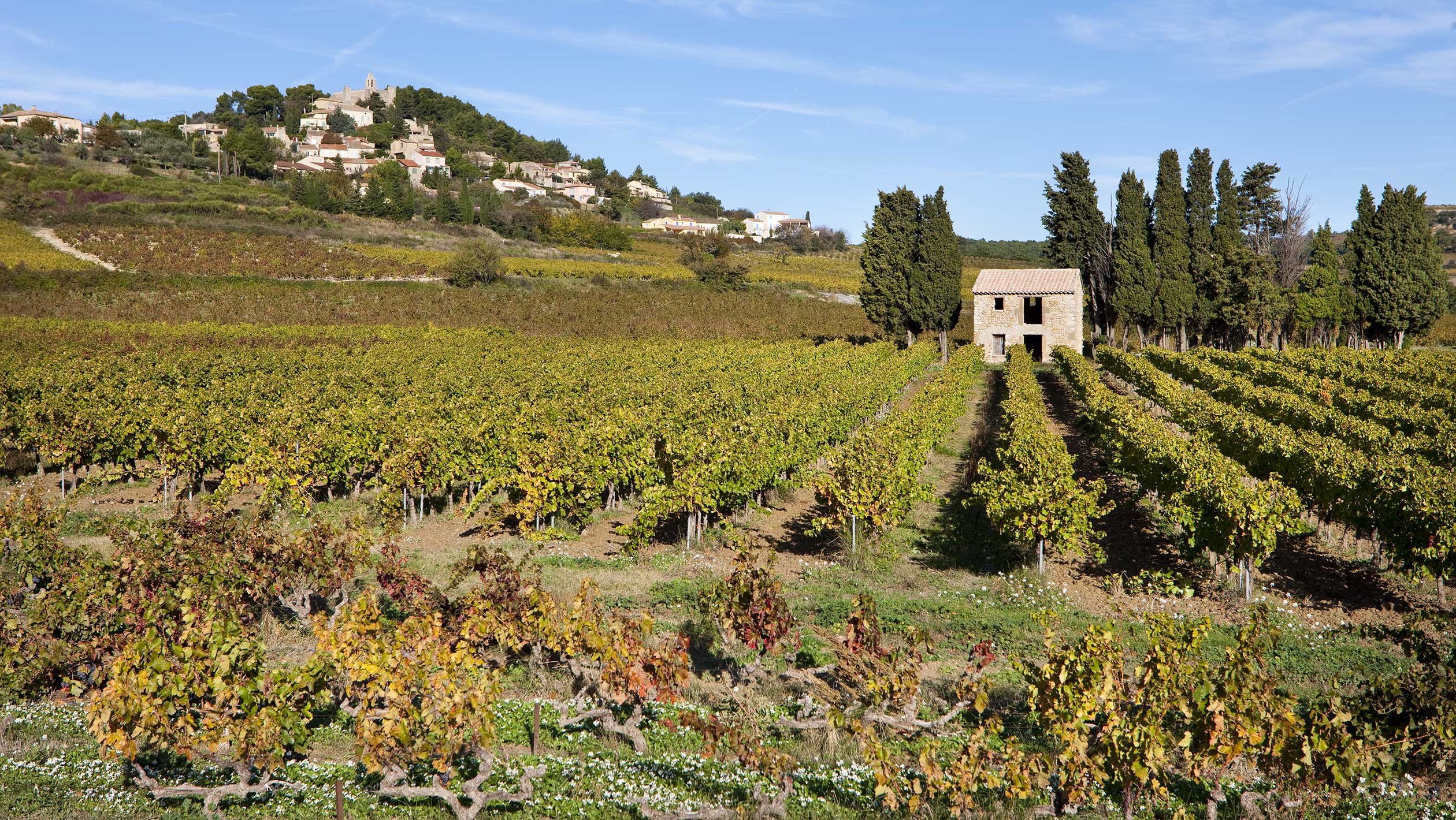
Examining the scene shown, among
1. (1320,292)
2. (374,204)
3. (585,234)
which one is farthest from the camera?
(585,234)

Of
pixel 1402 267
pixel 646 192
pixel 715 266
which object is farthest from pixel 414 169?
pixel 1402 267

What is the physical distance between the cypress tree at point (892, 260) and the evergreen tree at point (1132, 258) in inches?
444

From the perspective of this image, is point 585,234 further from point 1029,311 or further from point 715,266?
point 1029,311

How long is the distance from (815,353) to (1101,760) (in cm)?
3211

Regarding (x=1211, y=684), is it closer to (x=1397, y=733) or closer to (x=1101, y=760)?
(x=1101, y=760)

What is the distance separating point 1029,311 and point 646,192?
136 metres

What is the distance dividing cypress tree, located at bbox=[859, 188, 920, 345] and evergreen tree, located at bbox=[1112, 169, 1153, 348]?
37.0 ft

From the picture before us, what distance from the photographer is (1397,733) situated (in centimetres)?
655

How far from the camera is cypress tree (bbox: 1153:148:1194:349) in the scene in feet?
159

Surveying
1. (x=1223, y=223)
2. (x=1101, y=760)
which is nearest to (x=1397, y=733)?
(x=1101, y=760)

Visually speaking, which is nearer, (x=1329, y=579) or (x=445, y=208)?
(x=1329, y=579)

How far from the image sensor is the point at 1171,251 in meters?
48.6

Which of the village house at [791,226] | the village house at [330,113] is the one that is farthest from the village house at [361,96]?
the village house at [791,226]

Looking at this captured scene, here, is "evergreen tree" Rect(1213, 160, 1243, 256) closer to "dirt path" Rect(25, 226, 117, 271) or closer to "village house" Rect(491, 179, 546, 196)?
"dirt path" Rect(25, 226, 117, 271)
